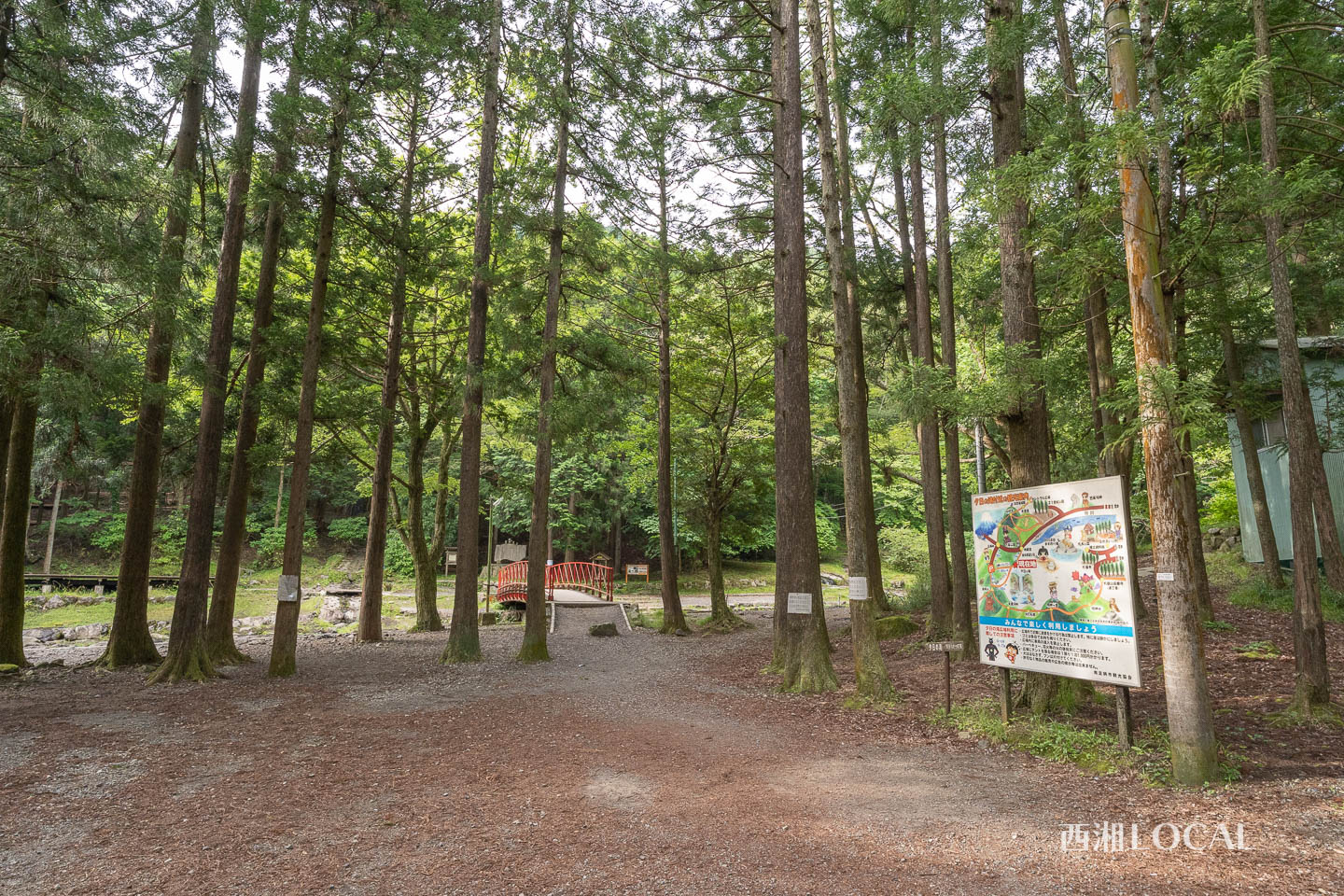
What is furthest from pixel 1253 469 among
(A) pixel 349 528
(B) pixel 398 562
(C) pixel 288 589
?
(A) pixel 349 528

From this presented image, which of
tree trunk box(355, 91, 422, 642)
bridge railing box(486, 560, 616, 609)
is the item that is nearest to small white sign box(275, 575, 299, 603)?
tree trunk box(355, 91, 422, 642)

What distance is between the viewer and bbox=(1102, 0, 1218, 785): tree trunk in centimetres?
465

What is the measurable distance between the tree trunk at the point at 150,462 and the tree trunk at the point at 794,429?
27.5ft

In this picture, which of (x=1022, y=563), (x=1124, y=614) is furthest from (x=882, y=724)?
(x=1124, y=614)

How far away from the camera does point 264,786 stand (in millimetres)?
4879

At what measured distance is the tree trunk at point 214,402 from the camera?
9.46m

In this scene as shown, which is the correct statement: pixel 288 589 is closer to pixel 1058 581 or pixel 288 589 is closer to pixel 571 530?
pixel 1058 581

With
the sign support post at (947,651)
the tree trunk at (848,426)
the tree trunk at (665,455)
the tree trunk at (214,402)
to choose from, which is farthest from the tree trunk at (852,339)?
the tree trunk at (214,402)

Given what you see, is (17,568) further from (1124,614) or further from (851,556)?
(1124,614)

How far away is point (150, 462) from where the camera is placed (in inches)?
405

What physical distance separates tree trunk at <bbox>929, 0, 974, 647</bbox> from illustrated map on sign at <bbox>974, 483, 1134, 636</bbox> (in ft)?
5.78

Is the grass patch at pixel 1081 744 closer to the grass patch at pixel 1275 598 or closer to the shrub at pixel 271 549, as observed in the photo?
the grass patch at pixel 1275 598

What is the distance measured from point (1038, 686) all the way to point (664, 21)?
32.8ft

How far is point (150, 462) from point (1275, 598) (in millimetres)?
19324
